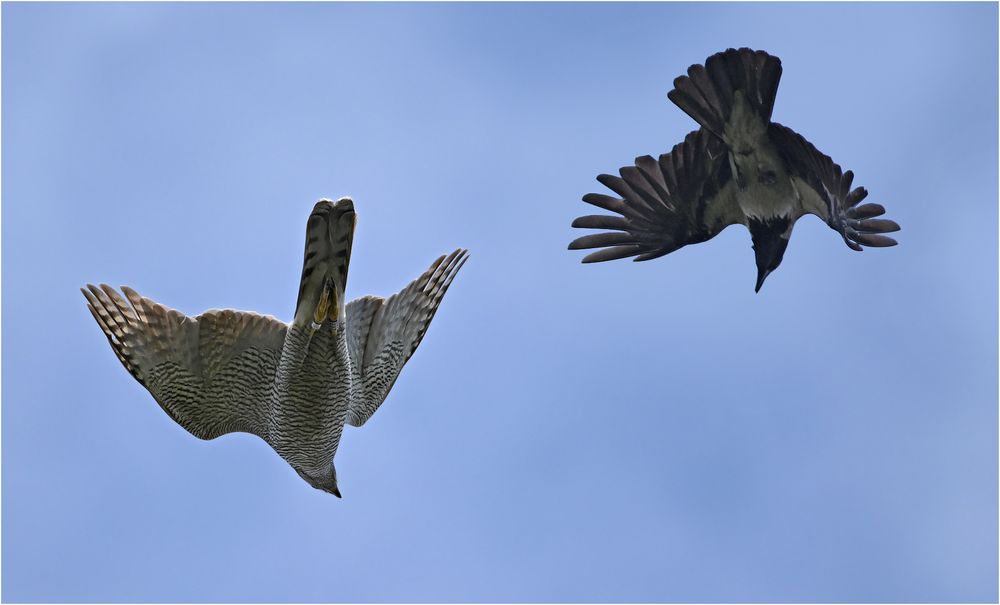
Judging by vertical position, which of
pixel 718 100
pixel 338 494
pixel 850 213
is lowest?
pixel 338 494

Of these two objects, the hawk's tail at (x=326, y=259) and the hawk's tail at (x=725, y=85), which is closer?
the hawk's tail at (x=326, y=259)

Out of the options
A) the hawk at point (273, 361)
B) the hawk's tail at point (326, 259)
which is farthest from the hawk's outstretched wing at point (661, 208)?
the hawk's tail at point (326, 259)

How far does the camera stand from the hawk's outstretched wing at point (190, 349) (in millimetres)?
10016

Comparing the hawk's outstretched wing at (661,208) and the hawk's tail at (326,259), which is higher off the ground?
the hawk's outstretched wing at (661,208)

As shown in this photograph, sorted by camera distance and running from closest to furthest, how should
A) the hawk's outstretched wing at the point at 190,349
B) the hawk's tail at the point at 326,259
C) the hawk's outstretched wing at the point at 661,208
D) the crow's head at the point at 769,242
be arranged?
1. the hawk's tail at the point at 326,259
2. the hawk's outstretched wing at the point at 190,349
3. the crow's head at the point at 769,242
4. the hawk's outstretched wing at the point at 661,208

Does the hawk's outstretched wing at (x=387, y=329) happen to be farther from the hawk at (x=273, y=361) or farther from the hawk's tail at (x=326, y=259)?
the hawk's tail at (x=326, y=259)

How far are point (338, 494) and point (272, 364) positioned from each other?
1550 millimetres

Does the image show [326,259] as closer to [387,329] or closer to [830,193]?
[387,329]

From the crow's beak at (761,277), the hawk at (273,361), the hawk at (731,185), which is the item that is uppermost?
the hawk at (731,185)

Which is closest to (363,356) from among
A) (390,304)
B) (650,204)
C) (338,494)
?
(390,304)

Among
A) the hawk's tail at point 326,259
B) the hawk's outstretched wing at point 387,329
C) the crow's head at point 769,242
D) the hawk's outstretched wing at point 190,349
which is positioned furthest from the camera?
the crow's head at point 769,242

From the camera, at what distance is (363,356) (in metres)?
10.7

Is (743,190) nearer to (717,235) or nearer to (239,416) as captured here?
(717,235)

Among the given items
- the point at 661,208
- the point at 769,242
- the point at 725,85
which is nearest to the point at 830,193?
the point at 769,242
